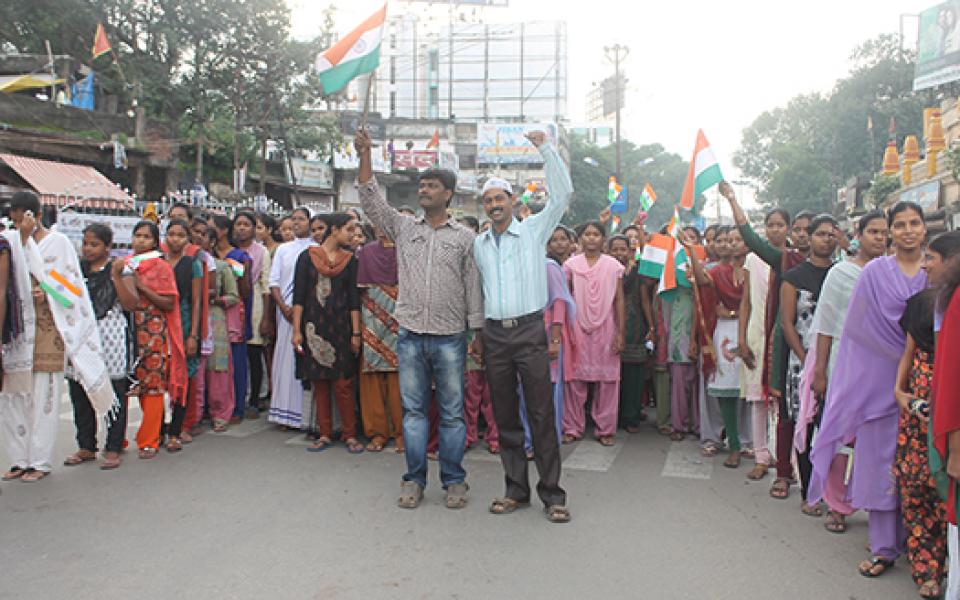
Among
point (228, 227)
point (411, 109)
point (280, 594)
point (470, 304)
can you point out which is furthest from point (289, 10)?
point (411, 109)

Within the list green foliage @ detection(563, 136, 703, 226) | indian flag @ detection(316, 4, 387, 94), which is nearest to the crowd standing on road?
indian flag @ detection(316, 4, 387, 94)

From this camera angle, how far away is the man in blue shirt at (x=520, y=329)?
4.16m

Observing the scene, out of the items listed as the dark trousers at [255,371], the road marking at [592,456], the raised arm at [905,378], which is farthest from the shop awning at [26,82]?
the raised arm at [905,378]

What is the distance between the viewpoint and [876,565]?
11.1 ft

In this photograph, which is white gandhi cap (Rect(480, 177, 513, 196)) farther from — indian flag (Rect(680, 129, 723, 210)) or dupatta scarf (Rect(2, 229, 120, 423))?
dupatta scarf (Rect(2, 229, 120, 423))

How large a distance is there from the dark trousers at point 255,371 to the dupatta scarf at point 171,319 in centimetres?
134

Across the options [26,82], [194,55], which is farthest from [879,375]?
[194,55]

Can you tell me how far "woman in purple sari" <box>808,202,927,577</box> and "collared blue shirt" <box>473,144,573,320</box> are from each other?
5.20 feet

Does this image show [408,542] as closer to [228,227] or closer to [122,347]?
[122,347]

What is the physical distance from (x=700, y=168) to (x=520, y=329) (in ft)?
6.91

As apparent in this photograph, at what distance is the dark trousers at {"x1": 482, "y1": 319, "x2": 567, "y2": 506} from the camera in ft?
13.6

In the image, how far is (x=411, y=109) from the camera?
58.4 metres

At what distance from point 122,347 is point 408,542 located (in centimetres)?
275

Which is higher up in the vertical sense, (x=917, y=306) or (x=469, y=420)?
(x=917, y=306)
